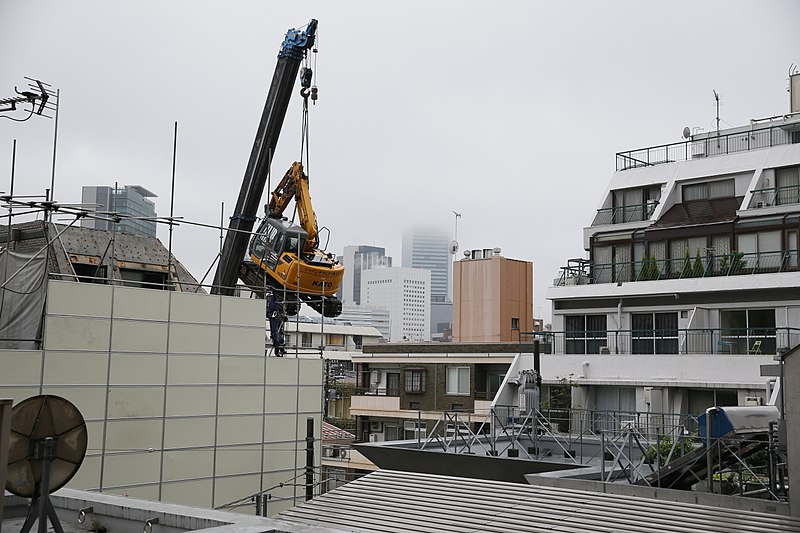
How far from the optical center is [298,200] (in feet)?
108

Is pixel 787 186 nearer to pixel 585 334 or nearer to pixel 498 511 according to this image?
pixel 585 334

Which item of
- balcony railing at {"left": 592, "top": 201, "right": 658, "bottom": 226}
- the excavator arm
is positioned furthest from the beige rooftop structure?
the excavator arm

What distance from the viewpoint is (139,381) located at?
22.5m

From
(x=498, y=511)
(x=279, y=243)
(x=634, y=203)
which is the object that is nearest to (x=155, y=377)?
(x=279, y=243)

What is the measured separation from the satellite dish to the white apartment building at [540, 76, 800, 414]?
2248 centimetres

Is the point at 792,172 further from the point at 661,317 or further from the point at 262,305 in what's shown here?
the point at 262,305

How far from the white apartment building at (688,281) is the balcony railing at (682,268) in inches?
1.8

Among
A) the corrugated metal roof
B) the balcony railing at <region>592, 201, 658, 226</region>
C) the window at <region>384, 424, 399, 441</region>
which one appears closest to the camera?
the corrugated metal roof

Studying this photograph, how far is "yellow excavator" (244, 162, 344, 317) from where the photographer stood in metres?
30.2

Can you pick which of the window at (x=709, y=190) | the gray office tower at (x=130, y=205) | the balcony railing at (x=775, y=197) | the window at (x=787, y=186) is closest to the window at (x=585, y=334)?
the window at (x=709, y=190)

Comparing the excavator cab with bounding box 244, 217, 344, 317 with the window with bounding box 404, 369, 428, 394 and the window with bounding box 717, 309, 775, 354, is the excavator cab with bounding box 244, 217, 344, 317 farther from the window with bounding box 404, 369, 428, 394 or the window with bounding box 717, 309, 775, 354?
the window with bounding box 404, 369, 428, 394

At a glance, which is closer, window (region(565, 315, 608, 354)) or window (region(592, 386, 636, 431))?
window (region(592, 386, 636, 431))

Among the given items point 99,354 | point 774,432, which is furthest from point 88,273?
point 774,432

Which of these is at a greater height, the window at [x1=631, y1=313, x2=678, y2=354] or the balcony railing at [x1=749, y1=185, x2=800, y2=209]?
the balcony railing at [x1=749, y1=185, x2=800, y2=209]
